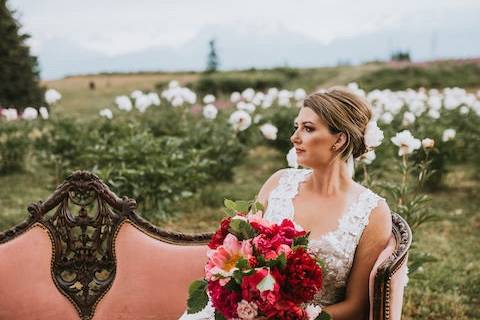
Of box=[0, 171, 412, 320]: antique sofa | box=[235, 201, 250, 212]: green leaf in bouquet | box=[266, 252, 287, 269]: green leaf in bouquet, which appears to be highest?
box=[235, 201, 250, 212]: green leaf in bouquet

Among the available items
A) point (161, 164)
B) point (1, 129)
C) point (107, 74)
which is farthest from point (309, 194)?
point (107, 74)

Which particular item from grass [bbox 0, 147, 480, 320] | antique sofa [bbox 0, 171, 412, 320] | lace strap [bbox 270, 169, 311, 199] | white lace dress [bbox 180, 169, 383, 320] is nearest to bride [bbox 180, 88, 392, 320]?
white lace dress [bbox 180, 169, 383, 320]

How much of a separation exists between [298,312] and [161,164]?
15.4 ft

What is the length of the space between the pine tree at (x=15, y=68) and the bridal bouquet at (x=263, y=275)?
1217 centimetres

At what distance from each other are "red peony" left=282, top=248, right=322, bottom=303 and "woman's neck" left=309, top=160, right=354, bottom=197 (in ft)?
2.83

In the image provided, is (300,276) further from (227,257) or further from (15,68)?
(15,68)

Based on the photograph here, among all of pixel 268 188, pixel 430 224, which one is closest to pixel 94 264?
pixel 268 188

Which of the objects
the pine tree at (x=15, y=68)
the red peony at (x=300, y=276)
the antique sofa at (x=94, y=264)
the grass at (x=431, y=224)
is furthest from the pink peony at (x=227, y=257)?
the pine tree at (x=15, y=68)

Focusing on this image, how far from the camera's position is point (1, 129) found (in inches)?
385

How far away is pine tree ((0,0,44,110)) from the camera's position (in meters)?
12.9

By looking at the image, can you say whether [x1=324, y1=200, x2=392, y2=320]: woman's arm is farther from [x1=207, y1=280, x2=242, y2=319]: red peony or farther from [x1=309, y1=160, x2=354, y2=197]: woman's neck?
[x1=207, y1=280, x2=242, y2=319]: red peony

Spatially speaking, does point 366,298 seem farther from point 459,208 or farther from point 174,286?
point 459,208

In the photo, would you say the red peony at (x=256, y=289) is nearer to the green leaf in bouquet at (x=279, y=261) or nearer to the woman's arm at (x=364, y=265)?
the green leaf in bouquet at (x=279, y=261)

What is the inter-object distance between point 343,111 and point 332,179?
13.5 inches
